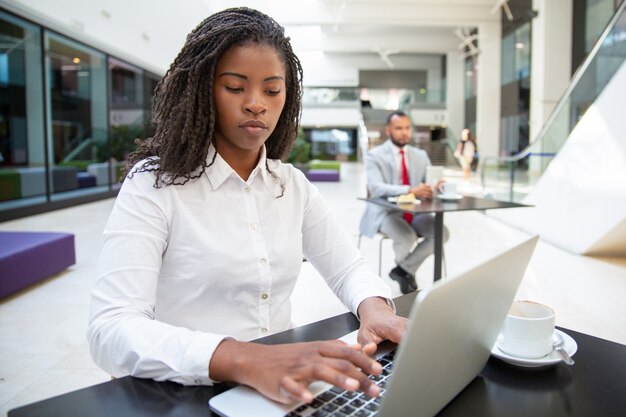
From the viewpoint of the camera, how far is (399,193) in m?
3.67

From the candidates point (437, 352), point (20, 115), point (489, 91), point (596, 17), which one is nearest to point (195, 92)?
point (437, 352)

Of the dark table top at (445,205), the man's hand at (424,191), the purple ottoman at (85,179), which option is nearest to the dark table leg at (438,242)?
the dark table top at (445,205)

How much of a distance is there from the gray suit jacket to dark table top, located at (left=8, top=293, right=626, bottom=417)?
9.43 ft

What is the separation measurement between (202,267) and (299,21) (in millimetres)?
17820

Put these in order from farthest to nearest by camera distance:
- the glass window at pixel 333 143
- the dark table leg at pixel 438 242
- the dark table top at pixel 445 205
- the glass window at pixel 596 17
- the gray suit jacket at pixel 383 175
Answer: the glass window at pixel 333 143 → the glass window at pixel 596 17 → the gray suit jacket at pixel 383 175 → the dark table leg at pixel 438 242 → the dark table top at pixel 445 205

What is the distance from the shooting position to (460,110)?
927 inches

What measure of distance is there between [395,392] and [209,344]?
35 centimetres

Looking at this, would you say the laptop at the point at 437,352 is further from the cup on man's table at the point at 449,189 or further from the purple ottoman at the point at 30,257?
the purple ottoman at the point at 30,257

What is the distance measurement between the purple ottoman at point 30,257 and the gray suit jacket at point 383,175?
98.5 inches

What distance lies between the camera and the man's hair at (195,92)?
1.03 m

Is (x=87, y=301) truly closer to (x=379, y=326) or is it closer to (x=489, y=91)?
(x=379, y=326)

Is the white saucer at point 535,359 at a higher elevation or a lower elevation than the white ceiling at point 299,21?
lower

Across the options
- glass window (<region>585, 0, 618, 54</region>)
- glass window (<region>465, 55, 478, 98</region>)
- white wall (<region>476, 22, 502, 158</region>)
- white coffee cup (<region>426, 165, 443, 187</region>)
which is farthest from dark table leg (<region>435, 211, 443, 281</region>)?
glass window (<region>465, 55, 478, 98</region>)

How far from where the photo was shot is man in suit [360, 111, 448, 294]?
12.1 ft
